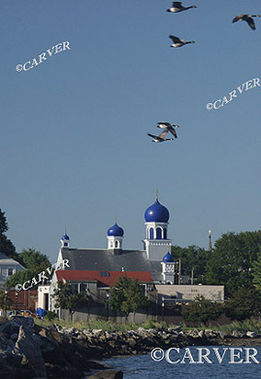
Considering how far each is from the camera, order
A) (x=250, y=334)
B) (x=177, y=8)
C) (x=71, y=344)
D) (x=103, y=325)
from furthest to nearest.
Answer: (x=250, y=334)
(x=103, y=325)
(x=71, y=344)
(x=177, y=8)

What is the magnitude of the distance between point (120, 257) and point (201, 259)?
52.3 meters

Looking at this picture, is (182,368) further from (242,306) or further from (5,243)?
(5,243)

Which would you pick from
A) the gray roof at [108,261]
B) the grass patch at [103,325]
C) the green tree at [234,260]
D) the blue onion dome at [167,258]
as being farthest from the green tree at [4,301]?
the green tree at [234,260]

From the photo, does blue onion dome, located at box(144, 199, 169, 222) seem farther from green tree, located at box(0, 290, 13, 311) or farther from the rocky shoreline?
the rocky shoreline

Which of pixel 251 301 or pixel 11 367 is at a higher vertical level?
pixel 251 301

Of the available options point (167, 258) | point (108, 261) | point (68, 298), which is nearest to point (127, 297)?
point (68, 298)

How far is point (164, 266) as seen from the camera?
94.5 m

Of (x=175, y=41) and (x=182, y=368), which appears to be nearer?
(x=175, y=41)

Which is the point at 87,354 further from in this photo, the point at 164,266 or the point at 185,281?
the point at 185,281

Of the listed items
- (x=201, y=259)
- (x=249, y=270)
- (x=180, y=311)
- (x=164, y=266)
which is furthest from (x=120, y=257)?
(x=201, y=259)

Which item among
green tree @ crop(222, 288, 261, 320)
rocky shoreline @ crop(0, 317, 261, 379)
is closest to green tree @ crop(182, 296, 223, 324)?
green tree @ crop(222, 288, 261, 320)

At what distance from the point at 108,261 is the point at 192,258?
51.3m

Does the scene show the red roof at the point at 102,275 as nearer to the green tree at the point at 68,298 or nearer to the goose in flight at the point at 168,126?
the green tree at the point at 68,298

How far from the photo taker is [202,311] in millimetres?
83188
